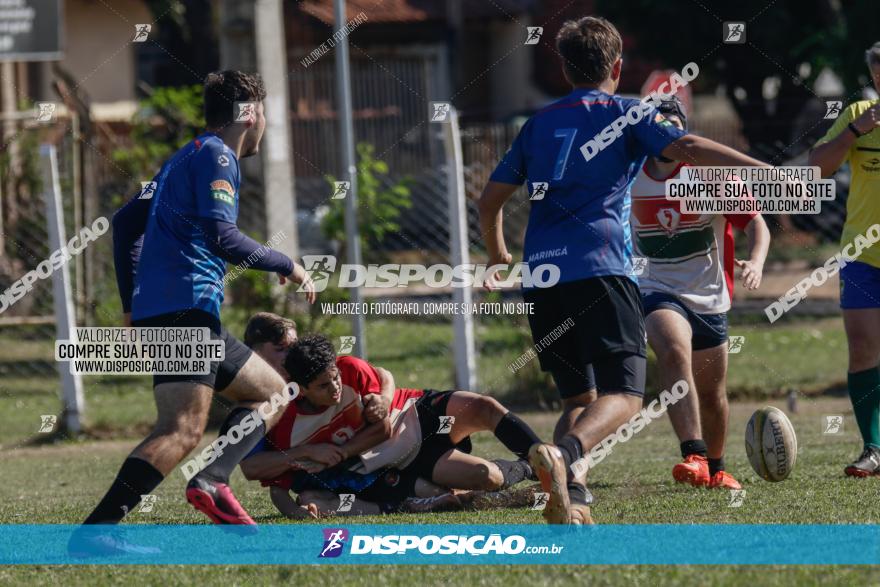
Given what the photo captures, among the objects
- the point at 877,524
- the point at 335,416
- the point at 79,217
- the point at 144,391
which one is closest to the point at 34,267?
the point at 79,217

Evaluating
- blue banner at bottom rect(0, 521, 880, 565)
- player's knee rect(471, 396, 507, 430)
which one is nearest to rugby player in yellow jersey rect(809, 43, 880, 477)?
player's knee rect(471, 396, 507, 430)

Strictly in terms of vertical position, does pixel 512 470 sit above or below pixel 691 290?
below

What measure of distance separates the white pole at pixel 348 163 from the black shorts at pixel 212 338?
457 centimetres

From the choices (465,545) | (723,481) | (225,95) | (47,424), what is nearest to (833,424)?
(723,481)

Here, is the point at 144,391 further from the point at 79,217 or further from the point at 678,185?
the point at 678,185

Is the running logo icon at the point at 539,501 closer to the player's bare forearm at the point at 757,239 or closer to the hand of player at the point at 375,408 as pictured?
the hand of player at the point at 375,408

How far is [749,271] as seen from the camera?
664 cm

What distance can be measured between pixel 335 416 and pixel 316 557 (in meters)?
1.44

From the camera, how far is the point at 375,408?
645 centimetres

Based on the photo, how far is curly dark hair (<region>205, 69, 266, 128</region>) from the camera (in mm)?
5914

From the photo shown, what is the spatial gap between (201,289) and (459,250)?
5.62 m

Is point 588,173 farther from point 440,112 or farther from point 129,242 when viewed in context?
point 440,112

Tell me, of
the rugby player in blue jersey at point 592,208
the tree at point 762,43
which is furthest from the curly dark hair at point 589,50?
the tree at point 762,43

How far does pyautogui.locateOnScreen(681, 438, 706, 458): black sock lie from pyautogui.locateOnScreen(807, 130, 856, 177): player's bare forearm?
156cm
